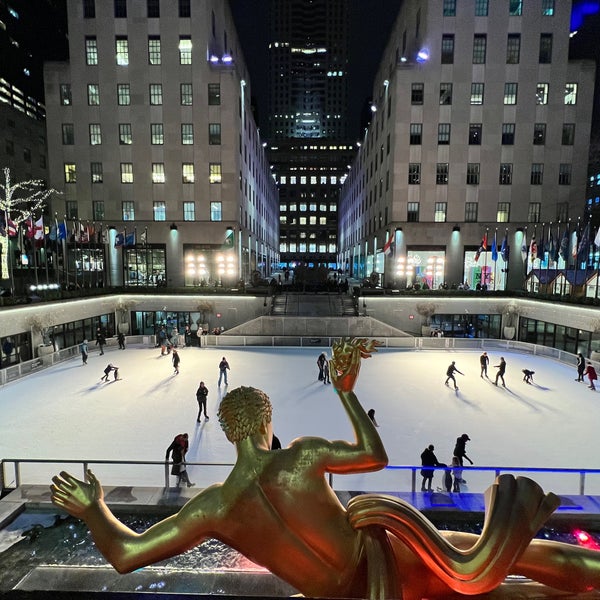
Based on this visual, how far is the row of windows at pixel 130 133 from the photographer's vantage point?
3600 centimetres

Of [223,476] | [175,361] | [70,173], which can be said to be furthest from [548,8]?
[70,173]

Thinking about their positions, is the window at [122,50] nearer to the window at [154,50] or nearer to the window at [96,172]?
the window at [154,50]

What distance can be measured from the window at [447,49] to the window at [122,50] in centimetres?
3132

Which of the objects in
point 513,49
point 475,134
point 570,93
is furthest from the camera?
point 475,134

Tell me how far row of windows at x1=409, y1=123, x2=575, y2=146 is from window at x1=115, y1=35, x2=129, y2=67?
29.2 metres

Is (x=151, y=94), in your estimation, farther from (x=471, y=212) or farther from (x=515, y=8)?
(x=515, y=8)

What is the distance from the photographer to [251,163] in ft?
161

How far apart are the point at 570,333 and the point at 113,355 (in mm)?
30575

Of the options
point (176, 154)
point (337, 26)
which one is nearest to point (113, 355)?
point (176, 154)

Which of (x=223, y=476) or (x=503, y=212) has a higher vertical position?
(x=503, y=212)

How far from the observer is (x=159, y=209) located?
1447 inches

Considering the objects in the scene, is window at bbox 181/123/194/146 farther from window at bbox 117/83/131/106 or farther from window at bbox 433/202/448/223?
window at bbox 433/202/448/223

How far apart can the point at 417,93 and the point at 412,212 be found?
11.7 meters

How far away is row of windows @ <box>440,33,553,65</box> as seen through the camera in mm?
→ 34938
